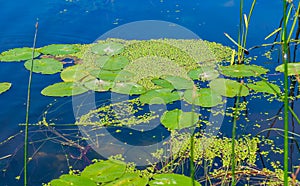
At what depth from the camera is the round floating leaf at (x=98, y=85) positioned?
1.91 metres

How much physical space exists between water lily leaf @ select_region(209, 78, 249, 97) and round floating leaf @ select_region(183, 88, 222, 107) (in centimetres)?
Result: 4

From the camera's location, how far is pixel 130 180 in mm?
1303

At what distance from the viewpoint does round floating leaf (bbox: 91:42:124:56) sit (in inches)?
89.1

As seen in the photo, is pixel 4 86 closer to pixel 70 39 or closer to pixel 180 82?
pixel 70 39

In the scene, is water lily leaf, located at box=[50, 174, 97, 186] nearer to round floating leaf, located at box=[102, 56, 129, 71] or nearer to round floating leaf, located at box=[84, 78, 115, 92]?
round floating leaf, located at box=[84, 78, 115, 92]

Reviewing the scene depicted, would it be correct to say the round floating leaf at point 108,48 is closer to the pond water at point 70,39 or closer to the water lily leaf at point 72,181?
the pond water at point 70,39

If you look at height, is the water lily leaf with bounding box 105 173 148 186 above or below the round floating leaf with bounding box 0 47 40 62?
below

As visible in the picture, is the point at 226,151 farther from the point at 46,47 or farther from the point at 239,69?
the point at 46,47

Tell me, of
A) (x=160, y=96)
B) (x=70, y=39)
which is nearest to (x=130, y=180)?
(x=160, y=96)

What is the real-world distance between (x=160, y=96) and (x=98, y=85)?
1.13 ft

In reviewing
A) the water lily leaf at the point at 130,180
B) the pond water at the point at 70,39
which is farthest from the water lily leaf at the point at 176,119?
the water lily leaf at the point at 130,180

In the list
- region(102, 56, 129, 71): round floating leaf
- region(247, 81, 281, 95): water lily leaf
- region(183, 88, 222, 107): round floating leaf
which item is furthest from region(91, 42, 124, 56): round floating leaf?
region(247, 81, 281, 95): water lily leaf

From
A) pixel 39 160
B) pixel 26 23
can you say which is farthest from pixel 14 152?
pixel 26 23

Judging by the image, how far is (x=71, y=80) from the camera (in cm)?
198
